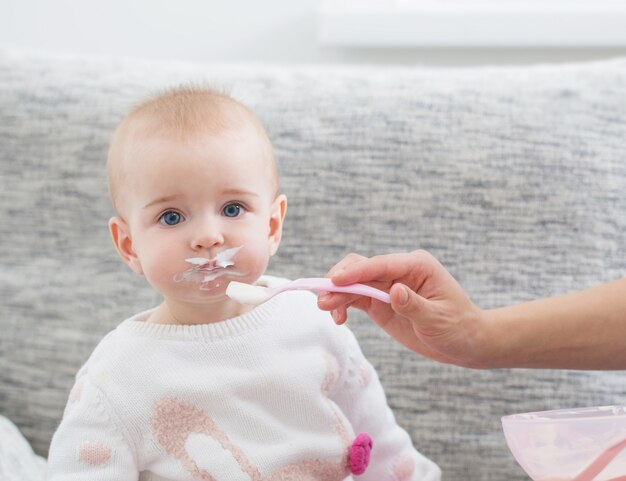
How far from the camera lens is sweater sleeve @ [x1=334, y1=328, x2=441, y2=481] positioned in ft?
3.76

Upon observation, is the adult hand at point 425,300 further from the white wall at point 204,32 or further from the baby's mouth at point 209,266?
the white wall at point 204,32

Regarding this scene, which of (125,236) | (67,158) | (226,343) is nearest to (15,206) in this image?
(67,158)

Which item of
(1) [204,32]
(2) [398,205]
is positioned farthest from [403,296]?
(1) [204,32]

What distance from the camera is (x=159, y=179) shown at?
37.2 inches

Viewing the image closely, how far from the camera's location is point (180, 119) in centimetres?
97

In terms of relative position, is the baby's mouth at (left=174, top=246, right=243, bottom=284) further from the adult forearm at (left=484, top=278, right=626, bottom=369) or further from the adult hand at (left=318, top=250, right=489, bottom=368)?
the adult forearm at (left=484, top=278, right=626, bottom=369)

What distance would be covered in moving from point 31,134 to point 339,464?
733 millimetres

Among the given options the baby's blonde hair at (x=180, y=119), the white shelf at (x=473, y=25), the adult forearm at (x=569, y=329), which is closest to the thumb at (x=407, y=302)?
the adult forearm at (x=569, y=329)

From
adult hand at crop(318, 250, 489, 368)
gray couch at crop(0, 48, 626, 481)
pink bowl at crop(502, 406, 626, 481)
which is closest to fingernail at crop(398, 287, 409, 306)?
adult hand at crop(318, 250, 489, 368)

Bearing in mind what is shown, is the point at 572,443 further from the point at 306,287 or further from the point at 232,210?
the point at 232,210

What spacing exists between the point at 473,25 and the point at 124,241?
1.03m

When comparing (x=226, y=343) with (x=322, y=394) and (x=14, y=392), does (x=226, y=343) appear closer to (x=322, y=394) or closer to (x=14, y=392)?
(x=322, y=394)

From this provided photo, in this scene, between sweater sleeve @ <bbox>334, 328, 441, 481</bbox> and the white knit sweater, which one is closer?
the white knit sweater

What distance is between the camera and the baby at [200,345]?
951mm
